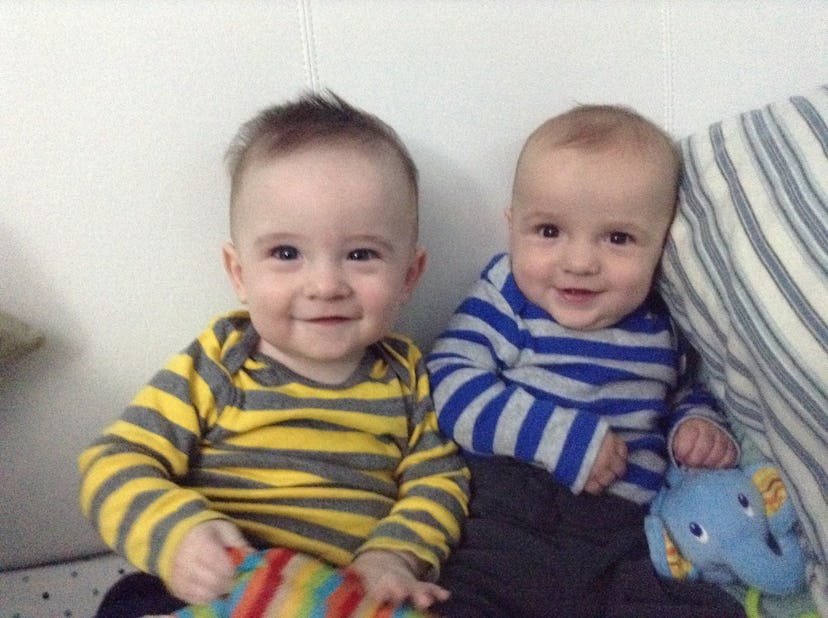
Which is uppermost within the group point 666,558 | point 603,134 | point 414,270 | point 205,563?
point 603,134

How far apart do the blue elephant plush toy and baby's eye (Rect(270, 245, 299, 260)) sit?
43 cm

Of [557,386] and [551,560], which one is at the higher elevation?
[557,386]

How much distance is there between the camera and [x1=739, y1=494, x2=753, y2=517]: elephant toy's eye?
766 millimetres

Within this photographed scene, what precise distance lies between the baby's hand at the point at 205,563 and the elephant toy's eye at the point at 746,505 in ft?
1.48

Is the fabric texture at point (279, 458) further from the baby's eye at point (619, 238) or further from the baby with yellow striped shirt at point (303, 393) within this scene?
the baby's eye at point (619, 238)

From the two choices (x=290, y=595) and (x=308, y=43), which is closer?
(x=290, y=595)

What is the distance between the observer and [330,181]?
0.75m

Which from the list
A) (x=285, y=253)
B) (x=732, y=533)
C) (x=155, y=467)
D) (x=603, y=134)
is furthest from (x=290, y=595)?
(x=603, y=134)

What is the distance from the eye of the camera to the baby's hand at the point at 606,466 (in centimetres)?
82

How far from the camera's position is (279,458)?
0.77 m

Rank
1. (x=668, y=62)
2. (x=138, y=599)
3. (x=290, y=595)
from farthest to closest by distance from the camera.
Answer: (x=668, y=62)
(x=138, y=599)
(x=290, y=595)

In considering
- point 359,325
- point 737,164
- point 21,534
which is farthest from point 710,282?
point 21,534

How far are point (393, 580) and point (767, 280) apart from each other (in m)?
0.41

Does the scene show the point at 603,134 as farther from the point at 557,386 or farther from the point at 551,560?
the point at 551,560
